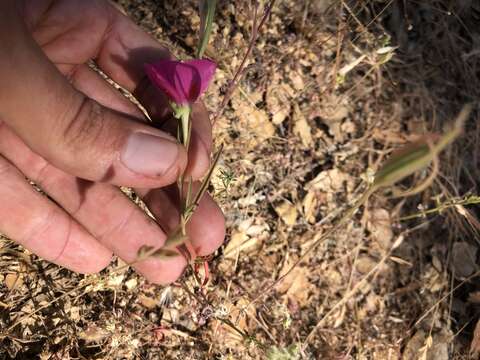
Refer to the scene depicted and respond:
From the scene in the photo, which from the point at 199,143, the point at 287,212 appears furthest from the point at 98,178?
the point at 287,212

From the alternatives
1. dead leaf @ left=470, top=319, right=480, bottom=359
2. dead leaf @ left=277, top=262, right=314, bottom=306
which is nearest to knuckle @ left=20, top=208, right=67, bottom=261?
dead leaf @ left=277, top=262, right=314, bottom=306

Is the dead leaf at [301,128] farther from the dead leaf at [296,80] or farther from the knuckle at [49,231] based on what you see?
the knuckle at [49,231]

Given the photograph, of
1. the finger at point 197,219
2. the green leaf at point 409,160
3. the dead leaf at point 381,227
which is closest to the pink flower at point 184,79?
the finger at point 197,219

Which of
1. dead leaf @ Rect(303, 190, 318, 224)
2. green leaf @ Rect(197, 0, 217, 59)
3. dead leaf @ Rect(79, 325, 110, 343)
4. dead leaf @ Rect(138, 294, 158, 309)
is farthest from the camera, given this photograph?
dead leaf @ Rect(303, 190, 318, 224)

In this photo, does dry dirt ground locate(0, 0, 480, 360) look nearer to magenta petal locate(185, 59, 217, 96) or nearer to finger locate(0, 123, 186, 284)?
finger locate(0, 123, 186, 284)

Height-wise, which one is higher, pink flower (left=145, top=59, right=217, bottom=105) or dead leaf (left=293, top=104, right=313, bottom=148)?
pink flower (left=145, top=59, right=217, bottom=105)

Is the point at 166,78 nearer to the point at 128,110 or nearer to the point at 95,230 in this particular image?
the point at 128,110
